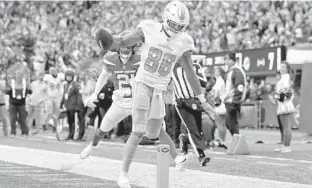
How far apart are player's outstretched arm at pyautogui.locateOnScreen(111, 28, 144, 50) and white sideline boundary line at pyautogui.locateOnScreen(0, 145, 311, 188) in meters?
1.40

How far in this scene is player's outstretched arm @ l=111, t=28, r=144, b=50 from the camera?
Result: 6237 mm

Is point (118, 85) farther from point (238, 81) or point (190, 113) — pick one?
point (238, 81)

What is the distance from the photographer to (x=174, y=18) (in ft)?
23.0

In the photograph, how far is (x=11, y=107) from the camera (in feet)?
60.7

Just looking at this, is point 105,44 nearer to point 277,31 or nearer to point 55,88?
point 55,88

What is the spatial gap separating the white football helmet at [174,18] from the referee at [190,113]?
2.87 m

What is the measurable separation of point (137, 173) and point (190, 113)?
2121 mm

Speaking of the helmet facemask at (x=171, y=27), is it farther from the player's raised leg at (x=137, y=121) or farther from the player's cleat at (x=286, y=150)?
the player's cleat at (x=286, y=150)

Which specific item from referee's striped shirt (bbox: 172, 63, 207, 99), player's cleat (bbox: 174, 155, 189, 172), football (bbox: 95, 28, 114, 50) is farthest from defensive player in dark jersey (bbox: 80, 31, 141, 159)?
football (bbox: 95, 28, 114, 50)

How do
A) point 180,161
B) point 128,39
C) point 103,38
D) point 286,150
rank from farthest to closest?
1. point 286,150
2. point 180,161
3. point 128,39
4. point 103,38

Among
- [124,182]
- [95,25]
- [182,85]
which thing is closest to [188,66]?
[124,182]

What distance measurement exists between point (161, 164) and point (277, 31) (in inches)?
722

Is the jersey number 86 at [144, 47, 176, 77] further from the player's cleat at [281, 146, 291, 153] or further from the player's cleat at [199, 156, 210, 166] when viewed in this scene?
the player's cleat at [281, 146, 291, 153]

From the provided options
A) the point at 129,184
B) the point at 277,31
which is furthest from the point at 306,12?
the point at 129,184
